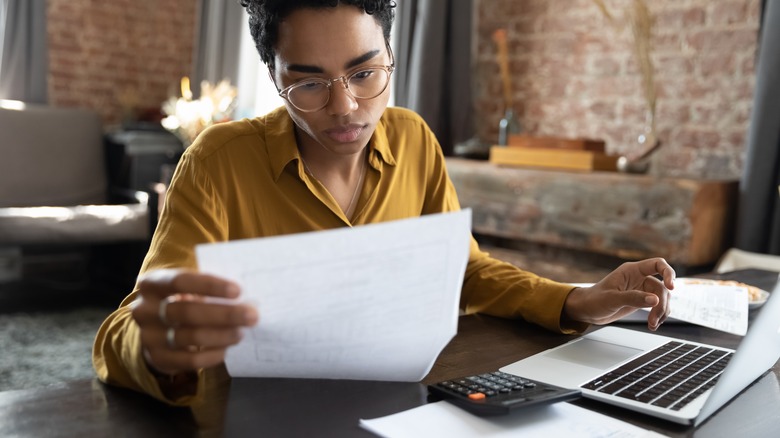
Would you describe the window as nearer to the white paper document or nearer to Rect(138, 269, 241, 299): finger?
the white paper document

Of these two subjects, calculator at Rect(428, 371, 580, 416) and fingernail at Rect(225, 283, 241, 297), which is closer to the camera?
fingernail at Rect(225, 283, 241, 297)

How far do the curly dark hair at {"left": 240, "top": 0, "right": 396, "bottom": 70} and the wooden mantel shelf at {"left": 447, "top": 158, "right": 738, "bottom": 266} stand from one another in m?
1.80

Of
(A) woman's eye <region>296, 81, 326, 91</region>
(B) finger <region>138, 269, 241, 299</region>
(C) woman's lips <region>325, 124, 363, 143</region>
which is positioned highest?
(A) woman's eye <region>296, 81, 326, 91</region>

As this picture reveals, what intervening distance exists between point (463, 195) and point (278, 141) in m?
2.18

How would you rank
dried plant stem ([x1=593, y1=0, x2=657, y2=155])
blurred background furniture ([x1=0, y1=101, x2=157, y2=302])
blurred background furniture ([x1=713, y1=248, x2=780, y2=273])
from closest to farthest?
blurred background furniture ([x1=713, y1=248, x2=780, y2=273]) < dried plant stem ([x1=593, y1=0, x2=657, y2=155]) < blurred background furniture ([x1=0, y1=101, x2=157, y2=302])

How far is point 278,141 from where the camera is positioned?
1229 mm

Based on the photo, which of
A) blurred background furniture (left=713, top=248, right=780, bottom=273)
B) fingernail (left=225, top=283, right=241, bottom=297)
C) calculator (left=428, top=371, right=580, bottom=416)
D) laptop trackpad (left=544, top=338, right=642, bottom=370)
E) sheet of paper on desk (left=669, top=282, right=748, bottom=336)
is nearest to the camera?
fingernail (left=225, top=283, right=241, bottom=297)

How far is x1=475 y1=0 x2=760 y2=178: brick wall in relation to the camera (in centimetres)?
311

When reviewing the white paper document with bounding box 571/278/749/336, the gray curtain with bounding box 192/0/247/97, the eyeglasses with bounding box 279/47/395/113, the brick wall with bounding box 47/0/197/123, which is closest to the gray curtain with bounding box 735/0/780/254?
the white paper document with bounding box 571/278/749/336

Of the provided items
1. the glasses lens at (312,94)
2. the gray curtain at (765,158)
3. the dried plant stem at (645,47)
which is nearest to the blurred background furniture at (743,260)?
the gray curtain at (765,158)

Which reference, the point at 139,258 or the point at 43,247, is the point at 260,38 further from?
the point at 43,247

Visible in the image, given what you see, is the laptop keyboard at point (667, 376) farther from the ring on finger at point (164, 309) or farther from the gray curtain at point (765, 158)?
the gray curtain at point (765, 158)

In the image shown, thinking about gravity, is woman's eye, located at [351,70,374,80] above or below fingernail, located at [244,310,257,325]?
above

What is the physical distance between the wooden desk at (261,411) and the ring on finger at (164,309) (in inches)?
4.5
